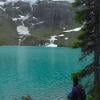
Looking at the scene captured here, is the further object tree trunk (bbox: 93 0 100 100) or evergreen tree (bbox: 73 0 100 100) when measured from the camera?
evergreen tree (bbox: 73 0 100 100)

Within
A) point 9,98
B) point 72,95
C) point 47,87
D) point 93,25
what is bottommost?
point 47,87

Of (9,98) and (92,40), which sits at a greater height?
(92,40)

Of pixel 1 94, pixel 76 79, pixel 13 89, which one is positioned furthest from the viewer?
pixel 13 89

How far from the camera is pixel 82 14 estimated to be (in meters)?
17.6

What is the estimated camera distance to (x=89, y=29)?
17.6 m

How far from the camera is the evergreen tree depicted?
16.9 meters

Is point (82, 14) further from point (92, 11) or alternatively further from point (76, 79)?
point (76, 79)

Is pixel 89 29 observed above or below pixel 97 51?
above

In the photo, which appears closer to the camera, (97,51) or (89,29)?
(97,51)

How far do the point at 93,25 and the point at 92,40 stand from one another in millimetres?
786

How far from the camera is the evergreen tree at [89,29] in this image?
55.4ft

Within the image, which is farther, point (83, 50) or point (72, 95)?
point (83, 50)

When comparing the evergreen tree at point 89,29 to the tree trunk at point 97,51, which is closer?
the tree trunk at point 97,51

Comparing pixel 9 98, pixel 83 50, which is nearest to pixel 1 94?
pixel 9 98
